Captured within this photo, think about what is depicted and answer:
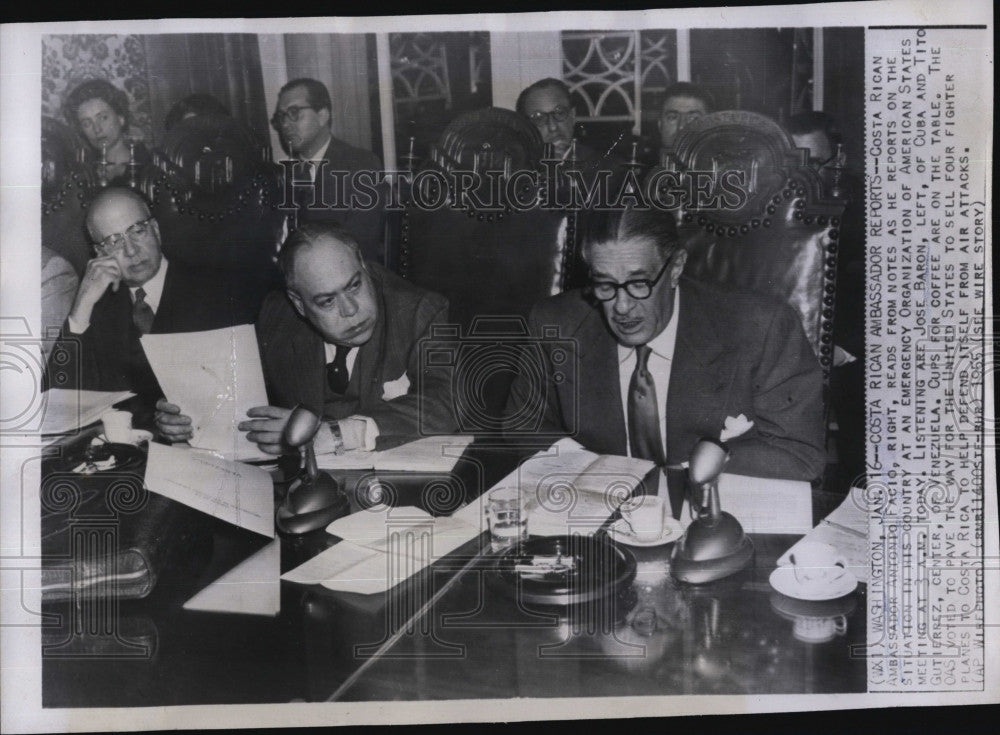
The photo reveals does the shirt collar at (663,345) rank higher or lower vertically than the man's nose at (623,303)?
lower

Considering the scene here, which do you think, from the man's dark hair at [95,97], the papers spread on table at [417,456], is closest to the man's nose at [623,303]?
the papers spread on table at [417,456]

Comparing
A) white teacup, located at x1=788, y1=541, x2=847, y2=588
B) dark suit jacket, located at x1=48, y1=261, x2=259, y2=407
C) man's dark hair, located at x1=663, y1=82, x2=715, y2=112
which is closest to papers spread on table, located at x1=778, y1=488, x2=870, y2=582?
white teacup, located at x1=788, y1=541, x2=847, y2=588

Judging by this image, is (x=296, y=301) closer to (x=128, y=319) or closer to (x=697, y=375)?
(x=128, y=319)

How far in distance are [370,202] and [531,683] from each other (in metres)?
0.94

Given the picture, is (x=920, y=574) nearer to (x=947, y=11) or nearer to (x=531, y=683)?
(x=531, y=683)

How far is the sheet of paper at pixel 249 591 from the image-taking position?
1.83 meters

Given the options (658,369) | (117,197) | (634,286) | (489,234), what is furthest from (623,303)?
(117,197)

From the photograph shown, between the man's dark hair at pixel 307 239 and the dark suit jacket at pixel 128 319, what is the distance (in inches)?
4.0

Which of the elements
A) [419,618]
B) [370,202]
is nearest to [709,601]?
[419,618]

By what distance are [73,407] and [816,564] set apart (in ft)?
4.63

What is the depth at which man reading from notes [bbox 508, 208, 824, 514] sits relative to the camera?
5.97 feet

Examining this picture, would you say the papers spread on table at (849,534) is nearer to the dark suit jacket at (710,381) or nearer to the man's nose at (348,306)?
the dark suit jacket at (710,381)

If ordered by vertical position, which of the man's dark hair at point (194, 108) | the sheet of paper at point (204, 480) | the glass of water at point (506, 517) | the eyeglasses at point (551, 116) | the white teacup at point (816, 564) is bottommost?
the white teacup at point (816, 564)

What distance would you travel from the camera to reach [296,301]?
1.83 meters
